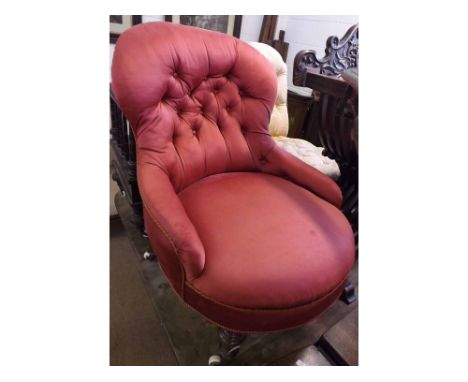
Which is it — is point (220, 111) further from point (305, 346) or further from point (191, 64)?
point (305, 346)

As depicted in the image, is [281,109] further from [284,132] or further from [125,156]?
[125,156]

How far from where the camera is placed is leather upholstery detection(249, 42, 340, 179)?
4.10 ft

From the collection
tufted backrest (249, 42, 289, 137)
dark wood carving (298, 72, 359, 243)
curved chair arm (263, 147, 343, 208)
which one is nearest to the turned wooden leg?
dark wood carving (298, 72, 359, 243)

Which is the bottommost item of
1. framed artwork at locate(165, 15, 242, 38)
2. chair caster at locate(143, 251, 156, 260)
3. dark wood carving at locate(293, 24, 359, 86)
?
chair caster at locate(143, 251, 156, 260)

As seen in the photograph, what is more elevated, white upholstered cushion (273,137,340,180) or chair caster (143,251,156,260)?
white upholstered cushion (273,137,340,180)

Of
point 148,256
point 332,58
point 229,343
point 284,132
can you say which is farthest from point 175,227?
point 284,132

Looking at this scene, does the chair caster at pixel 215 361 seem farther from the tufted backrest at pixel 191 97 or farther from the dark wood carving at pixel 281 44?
the dark wood carving at pixel 281 44

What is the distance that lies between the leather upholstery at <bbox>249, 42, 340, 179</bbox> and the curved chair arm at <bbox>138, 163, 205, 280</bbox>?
786 mm

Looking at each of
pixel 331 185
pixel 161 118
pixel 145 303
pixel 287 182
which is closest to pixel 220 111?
pixel 161 118

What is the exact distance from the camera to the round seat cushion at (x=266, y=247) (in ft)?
2.05

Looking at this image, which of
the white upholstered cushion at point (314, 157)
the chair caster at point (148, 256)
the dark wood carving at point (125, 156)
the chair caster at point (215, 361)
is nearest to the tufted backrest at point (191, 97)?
the dark wood carving at point (125, 156)

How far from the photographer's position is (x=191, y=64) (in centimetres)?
87

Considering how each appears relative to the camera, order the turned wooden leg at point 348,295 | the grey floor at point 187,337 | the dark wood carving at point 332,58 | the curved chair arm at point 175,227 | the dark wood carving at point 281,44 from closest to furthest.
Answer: the curved chair arm at point 175,227 → the grey floor at point 187,337 → the dark wood carving at point 332,58 → the turned wooden leg at point 348,295 → the dark wood carving at point 281,44

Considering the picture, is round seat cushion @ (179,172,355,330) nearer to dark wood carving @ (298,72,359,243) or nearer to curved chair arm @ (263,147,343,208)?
curved chair arm @ (263,147,343,208)
